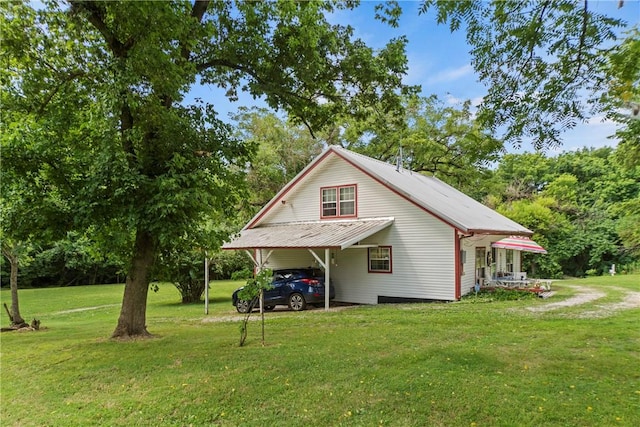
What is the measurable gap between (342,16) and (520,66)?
19.6 feet

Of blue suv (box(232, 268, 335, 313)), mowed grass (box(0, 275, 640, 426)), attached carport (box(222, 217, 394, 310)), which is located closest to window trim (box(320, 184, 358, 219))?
attached carport (box(222, 217, 394, 310))

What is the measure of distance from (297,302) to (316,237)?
253cm

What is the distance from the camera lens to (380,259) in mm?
15891

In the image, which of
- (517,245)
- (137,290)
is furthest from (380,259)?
(137,290)

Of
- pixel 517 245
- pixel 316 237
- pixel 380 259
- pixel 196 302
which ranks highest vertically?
pixel 316 237

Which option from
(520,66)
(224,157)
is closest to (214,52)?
(224,157)

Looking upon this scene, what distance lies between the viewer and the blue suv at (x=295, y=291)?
14.9 metres

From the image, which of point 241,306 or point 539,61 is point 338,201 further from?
point 539,61

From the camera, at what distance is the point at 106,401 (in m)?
5.19

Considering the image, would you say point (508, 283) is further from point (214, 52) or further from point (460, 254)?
point (214, 52)

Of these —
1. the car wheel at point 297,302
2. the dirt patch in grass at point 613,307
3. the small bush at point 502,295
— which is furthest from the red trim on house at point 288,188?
the dirt patch in grass at point 613,307

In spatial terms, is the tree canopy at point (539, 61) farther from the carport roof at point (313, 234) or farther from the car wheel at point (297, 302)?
the car wheel at point (297, 302)

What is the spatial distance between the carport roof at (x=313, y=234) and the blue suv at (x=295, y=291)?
1384 mm

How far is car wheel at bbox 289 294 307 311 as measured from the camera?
48.9 ft
